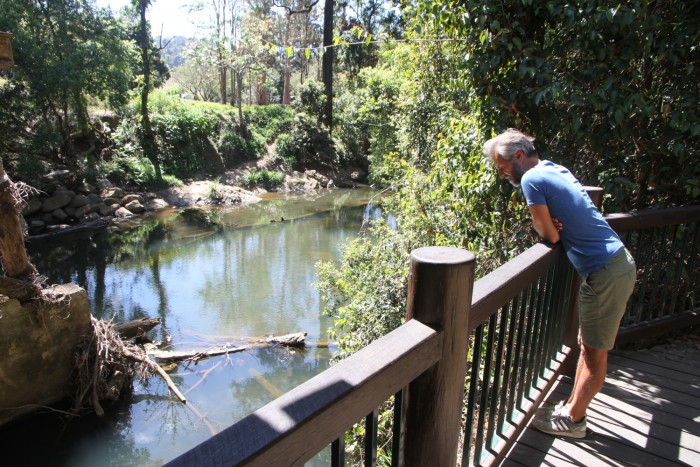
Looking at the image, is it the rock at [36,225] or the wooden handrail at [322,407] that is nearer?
the wooden handrail at [322,407]

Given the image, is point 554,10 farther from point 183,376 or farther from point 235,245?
point 235,245

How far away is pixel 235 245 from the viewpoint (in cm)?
1498

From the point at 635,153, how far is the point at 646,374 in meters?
2.10

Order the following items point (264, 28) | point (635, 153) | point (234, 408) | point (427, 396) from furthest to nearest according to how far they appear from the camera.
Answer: point (264, 28)
point (234, 408)
point (635, 153)
point (427, 396)

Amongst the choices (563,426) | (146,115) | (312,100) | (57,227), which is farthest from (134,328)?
(312,100)

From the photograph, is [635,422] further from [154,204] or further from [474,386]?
[154,204]

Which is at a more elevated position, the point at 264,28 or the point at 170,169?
→ the point at 264,28

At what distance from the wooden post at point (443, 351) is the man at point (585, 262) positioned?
107cm

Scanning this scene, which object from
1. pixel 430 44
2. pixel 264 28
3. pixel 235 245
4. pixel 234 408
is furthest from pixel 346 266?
pixel 264 28

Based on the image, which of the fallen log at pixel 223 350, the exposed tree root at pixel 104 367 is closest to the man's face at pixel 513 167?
the exposed tree root at pixel 104 367

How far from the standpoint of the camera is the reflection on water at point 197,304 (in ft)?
21.7

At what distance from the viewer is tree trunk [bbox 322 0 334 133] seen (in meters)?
24.2

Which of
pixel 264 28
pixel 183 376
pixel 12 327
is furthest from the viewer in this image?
pixel 264 28

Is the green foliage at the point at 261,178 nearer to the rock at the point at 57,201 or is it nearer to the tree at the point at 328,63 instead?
the tree at the point at 328,63
